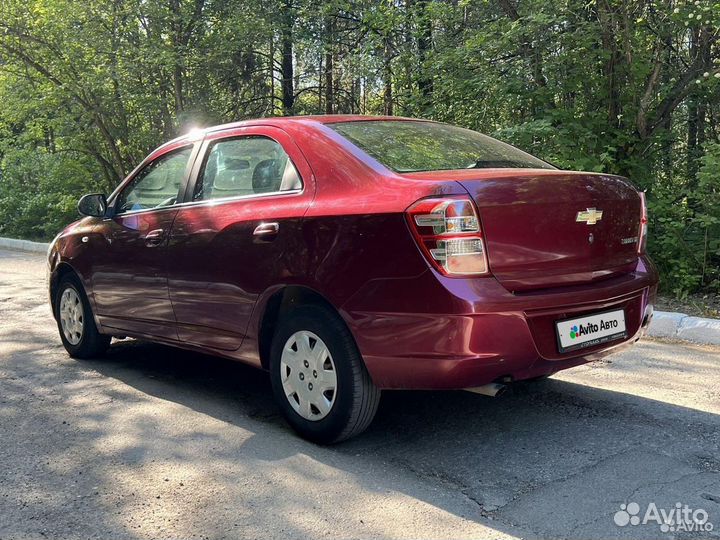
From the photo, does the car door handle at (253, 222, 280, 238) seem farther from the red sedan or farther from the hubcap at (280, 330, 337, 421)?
the hubcap at (280, 330, 337, 421)

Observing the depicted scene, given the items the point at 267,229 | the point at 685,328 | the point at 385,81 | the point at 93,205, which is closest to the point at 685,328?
the point at 685,328

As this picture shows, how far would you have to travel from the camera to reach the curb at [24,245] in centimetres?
1455

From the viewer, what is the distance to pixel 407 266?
3072mm

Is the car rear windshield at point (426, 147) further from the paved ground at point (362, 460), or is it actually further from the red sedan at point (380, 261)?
the paved ground at point (362, 460)

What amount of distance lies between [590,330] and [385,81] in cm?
1002

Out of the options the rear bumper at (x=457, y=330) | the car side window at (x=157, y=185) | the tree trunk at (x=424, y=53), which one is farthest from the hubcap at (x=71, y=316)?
the tree trunk at (x=424, y=53)

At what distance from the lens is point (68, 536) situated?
2715 mm

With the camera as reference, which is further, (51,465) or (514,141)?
(514,141)

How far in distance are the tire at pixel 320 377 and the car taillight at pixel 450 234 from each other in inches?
25.1

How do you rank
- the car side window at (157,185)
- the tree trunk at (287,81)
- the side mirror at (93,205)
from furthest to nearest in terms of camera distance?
the tree trunk at (287,81) < the side mirror at (93,205) < the car side window at (157,185)

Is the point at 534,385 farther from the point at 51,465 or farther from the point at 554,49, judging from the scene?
the point at 554,49

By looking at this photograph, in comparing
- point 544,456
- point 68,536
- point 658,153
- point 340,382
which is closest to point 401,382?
point 340,382

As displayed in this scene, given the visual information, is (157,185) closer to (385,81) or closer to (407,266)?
(407,266)

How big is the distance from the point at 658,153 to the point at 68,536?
318 inches
